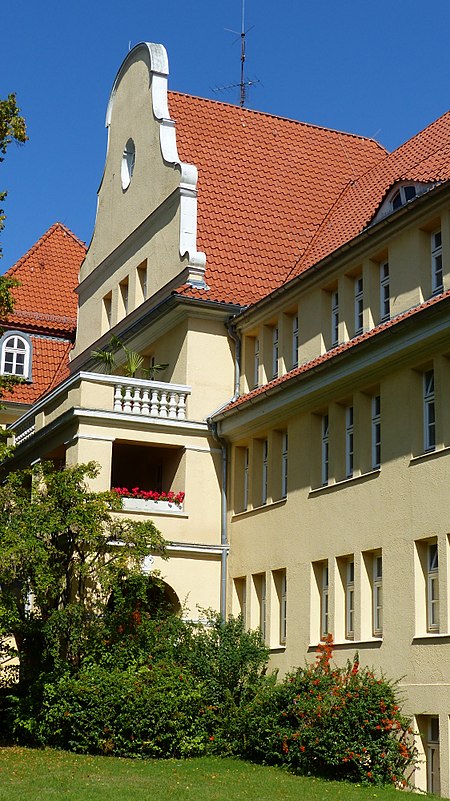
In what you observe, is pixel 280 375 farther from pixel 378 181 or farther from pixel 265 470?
pixel 378 181

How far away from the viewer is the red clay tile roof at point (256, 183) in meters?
31.0

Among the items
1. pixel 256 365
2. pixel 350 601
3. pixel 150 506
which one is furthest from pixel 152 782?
pixel 256 365

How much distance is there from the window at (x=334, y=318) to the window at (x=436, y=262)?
353cm

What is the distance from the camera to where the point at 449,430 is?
20.8 m

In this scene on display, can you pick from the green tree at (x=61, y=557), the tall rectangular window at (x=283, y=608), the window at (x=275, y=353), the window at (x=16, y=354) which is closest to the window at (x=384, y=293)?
the window at (x=275, y=353)

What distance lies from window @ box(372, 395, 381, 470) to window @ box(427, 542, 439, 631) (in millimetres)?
2360

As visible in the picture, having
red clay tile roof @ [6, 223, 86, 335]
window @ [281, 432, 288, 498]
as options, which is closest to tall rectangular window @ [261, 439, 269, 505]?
window @ [281, 432, 288, 498]

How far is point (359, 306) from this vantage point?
84.3 feet

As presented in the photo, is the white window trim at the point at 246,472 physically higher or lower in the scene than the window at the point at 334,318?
lower

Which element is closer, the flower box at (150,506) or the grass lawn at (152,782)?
the grass lawn at (152,782)

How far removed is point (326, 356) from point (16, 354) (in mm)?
19593

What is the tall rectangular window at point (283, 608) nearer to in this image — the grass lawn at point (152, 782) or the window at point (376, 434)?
the grass lawn at point (152, 782)

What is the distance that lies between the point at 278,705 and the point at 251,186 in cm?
1555

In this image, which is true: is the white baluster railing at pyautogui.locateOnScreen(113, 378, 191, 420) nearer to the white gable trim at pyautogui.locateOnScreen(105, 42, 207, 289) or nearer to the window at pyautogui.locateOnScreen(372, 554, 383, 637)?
the white gable trim at pyautogui.locateOnScreen(105, 42, 207, 289)
